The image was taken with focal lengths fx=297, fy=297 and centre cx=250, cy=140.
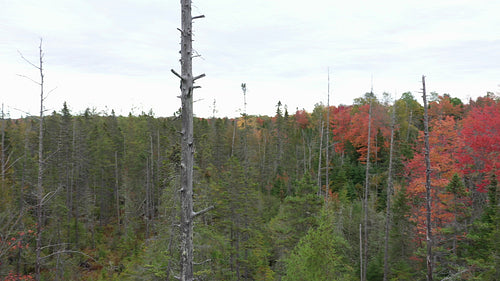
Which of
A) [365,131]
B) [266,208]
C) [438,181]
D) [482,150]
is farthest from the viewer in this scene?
[365,131]

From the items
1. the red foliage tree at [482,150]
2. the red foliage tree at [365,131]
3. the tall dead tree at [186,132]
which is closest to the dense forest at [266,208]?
the red foliage tree at [482,150]

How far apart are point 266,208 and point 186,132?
30.9 m

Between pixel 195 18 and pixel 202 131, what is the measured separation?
42.5m

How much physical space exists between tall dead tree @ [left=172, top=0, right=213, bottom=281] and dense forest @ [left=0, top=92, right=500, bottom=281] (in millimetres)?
525

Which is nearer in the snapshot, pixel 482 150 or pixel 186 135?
pixel 186 135

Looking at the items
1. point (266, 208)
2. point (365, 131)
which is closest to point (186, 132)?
point (266, 208)

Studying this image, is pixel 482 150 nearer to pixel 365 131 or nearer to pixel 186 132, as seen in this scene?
pixel 365 131

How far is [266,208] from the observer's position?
35.7 metres

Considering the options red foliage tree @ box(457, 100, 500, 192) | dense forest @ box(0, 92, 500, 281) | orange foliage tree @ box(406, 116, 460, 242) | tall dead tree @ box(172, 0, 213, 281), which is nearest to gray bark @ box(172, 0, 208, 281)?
tall dead tree @ box(172, 0, 213, 281)

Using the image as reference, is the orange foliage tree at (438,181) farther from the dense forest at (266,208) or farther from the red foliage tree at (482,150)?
the red foliage tree at (482,150)

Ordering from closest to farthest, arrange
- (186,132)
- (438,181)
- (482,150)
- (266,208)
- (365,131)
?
1. (186,132)
2. (438,181)
3. (482,150)
4. (266,208)
5. (365,131)

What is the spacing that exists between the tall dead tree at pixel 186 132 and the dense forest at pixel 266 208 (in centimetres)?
53

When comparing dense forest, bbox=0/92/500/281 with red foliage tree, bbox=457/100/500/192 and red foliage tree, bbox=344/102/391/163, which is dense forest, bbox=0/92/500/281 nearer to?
red foliage tree, bbox=457/100/500/192

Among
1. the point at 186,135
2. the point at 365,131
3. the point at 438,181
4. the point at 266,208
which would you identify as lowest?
the point at 266,208
